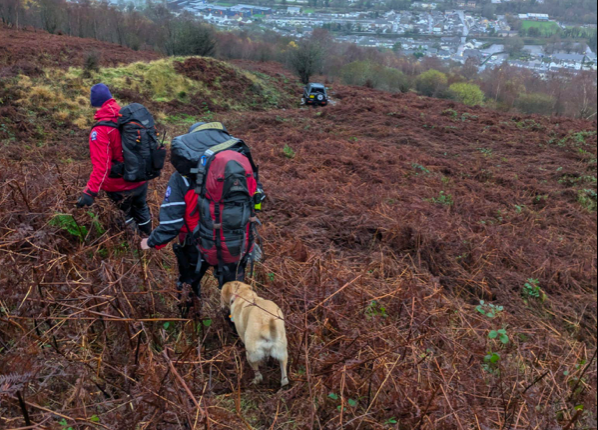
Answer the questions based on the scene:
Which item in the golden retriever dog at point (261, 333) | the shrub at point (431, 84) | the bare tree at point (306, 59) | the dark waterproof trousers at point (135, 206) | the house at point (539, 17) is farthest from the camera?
the shrub at point (431, 84)

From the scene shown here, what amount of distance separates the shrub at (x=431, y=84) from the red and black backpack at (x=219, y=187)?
105ft

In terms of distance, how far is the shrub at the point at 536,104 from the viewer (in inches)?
1088

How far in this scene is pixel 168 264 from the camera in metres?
3.71

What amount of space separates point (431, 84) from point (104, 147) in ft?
112

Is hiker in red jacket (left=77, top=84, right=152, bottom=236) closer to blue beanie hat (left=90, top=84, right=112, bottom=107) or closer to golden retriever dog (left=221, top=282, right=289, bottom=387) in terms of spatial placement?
blue beanie hat (left=90, top=84, right=112, bottom=107)

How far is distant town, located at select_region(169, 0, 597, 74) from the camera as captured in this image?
24062mm

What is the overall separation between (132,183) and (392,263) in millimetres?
3181

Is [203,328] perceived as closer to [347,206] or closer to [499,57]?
[347,206]

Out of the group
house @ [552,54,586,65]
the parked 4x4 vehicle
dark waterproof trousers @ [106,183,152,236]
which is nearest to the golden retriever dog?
dark waterproof trousers @ [106,183,152,236]

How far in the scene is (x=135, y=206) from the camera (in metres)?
3.77

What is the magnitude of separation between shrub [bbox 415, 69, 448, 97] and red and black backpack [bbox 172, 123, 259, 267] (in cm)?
3192

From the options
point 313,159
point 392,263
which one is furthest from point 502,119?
point 392,263

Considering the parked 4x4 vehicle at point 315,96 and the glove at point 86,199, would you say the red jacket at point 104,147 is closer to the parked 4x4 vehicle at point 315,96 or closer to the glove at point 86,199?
the glove at point 86,199

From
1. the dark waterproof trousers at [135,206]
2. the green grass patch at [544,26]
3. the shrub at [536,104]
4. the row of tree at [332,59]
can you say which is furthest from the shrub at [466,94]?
the dark waterproof trousers at [135,206]
